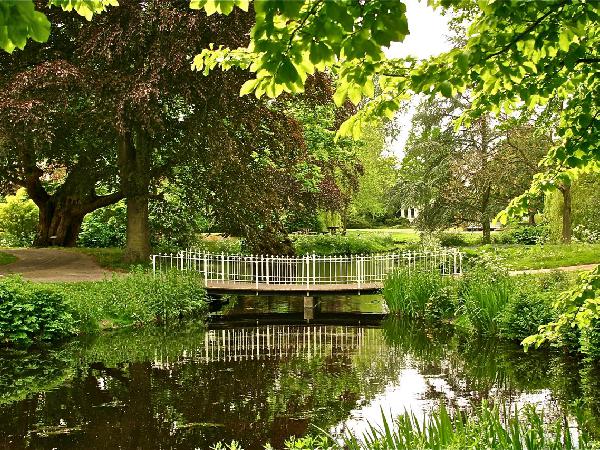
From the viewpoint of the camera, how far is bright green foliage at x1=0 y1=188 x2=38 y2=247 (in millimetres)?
28859

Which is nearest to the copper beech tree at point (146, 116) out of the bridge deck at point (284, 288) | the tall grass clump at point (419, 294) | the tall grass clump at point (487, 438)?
the bridge deck at point (284, 288)

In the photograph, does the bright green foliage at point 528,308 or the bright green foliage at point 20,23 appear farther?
the bright green foliage at point 528,308

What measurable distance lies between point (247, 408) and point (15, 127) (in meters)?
10.4

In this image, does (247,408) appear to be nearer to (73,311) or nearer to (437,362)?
(437,362)

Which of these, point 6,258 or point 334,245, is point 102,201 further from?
point 334,245

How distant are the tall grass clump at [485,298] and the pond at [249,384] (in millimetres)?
574

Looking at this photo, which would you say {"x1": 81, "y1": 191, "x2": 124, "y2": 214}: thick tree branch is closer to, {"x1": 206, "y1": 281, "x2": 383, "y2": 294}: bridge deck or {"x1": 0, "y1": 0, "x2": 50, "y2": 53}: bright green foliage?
{"x1": 206, "y1": 281, "x2": 383, "y2": 294}: bridge deck

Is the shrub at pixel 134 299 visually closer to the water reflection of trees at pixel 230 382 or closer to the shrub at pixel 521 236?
the water reflection of trees at pixel 230 382

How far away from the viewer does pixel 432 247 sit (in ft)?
65.6

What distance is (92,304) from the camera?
1477 cm

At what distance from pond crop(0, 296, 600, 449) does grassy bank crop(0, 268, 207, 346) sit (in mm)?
559

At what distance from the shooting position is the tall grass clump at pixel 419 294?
53.9 ft

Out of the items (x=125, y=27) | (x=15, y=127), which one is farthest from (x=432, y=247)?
(x=15, y=127)

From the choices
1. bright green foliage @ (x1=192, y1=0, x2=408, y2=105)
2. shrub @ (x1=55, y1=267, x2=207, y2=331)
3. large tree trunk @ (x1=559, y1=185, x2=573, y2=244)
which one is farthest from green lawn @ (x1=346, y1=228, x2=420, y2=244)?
bright green foliage @ (x1=192, y1=0, x2=408, y2=105)
